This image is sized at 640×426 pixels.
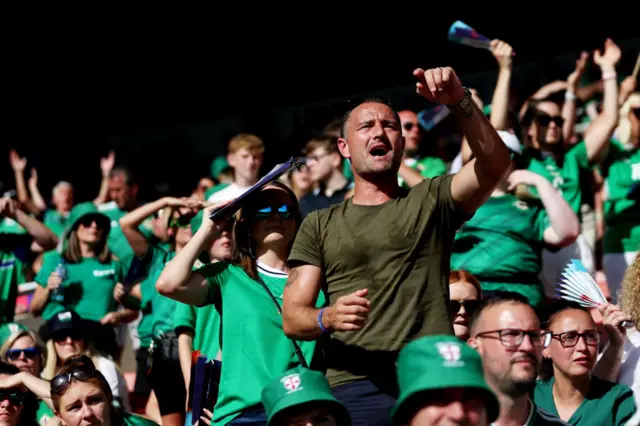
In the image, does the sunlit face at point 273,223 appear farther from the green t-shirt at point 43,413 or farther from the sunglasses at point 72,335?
the sunglasses at point 72,335

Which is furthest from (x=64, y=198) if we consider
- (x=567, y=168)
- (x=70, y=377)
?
(x=70, y=377)

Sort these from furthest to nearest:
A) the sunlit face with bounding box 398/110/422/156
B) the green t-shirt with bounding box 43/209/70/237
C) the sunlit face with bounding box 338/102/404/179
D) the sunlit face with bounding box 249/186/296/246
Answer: the green t-shirt with bounding box 43/209/70/237 → the sunlit face with bounding box 398/110/422/156 → the sunlit face with bounding box 249/186/296/246 → the sunlit face with bounding box 338/102/404/179

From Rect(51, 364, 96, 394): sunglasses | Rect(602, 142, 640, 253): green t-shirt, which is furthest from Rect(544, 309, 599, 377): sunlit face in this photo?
Rect(602, 142, 640, 253): green t-shirt

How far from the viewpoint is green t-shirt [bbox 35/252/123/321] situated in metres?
9.02

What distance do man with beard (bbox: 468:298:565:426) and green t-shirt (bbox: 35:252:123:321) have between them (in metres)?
5.23

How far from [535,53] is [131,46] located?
6.54 metres

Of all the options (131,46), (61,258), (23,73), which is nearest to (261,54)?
(131,46)

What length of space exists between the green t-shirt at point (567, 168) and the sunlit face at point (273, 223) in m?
2.89

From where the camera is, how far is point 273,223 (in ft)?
17.2

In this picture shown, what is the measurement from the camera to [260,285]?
5.10 metres

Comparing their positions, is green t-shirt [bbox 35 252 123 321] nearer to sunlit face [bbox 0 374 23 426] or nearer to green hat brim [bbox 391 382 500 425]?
sunlit face [bbox 0 374 23 426]

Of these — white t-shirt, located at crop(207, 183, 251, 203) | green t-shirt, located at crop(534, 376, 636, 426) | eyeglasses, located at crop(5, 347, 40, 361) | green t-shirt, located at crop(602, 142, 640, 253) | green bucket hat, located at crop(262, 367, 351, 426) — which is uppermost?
white t-shirt, located at crop(207, 183, 251, 203)

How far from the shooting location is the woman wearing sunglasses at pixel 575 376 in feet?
17.1

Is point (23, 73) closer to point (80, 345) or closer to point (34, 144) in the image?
point (34, 144)
